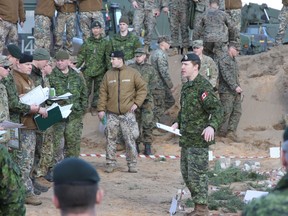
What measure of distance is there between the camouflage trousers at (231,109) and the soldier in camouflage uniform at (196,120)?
279 inches

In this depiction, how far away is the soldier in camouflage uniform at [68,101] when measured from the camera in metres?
13.6

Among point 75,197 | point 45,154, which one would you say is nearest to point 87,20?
point 45,154

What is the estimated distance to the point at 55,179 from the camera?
15.5 feet

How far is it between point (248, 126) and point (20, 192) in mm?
12844

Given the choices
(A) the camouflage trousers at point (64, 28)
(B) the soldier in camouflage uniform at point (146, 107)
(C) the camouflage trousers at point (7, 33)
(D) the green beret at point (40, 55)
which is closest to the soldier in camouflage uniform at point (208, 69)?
(B) the soldier in camouflage uniform at point (146, 107)

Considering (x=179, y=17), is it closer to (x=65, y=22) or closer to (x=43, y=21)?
(x=65, y=22)

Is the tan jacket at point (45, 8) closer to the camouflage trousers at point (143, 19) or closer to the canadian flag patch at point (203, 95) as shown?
the camouflage trousers at point (143, 19)

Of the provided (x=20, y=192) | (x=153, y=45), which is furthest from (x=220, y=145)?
(x=20, y=192)

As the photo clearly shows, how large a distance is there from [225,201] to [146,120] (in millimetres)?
4552

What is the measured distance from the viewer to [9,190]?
258 inches

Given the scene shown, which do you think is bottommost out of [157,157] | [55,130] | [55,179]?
[157,157]

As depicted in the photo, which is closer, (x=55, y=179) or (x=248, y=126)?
(x=55, y=179)

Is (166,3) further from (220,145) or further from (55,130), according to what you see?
(55,130)

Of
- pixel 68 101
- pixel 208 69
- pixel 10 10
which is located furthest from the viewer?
pixel 10 10
